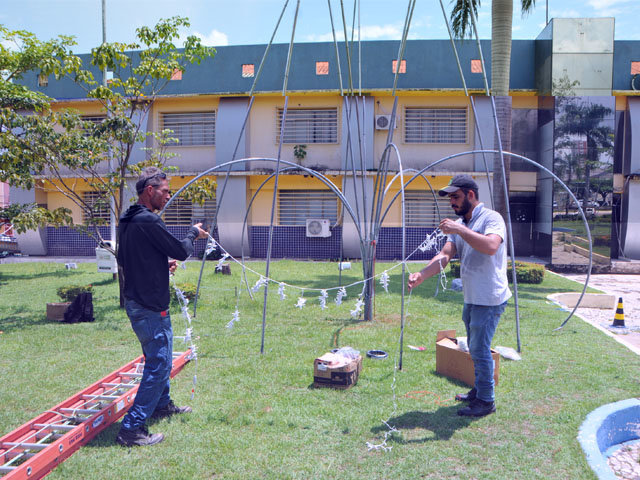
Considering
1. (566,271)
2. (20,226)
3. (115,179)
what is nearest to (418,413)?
(115,179)

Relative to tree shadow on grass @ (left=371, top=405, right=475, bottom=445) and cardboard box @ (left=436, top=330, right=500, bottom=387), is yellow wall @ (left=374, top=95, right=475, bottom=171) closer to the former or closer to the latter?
cardboard box @ (left=436, top=330, right=500, bottom=387)

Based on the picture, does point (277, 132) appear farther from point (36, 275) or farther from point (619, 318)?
point (619, 318)

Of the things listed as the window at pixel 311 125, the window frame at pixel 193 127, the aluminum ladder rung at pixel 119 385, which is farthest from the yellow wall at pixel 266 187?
the aluminum ladder rung at pixel 119 385

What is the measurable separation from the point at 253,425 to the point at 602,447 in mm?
3002

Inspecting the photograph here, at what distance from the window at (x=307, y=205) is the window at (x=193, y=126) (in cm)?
376

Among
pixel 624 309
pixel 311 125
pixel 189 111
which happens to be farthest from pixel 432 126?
pixel 624 309

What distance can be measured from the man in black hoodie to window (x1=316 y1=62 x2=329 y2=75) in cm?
1553

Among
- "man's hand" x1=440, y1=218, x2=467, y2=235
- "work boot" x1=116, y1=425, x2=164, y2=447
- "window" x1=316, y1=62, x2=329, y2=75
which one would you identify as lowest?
"work boot" x1=116, y1=425, x2=164, y2=447

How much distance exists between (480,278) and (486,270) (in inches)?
3.3

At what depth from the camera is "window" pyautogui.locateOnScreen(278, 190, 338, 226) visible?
19.0 m

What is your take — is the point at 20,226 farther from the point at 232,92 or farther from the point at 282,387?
the point at 232,92

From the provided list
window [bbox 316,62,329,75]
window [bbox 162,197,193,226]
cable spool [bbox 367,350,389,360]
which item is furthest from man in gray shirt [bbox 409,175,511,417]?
window [bbox 162,197,193,226]

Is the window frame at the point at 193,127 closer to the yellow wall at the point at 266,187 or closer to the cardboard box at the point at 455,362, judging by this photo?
the yellow wall at the point at 266,187

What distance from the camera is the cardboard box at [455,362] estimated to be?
A: 5.15 m
